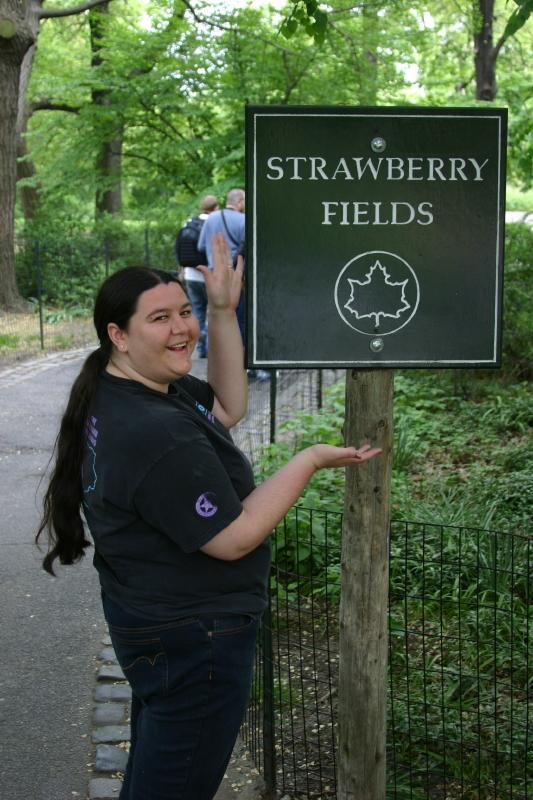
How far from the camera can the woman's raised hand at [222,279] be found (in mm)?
3121

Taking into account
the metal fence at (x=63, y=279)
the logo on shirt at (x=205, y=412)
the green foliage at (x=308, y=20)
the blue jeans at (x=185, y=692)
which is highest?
the green foliage at (x=308, y=20)

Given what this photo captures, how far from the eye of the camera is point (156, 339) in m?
2.77

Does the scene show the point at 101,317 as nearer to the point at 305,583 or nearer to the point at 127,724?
the point at 127,724

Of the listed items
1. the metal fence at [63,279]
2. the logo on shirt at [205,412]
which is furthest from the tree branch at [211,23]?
the logo on shirt at [205,412]

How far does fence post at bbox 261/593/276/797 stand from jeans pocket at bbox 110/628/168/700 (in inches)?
40.9

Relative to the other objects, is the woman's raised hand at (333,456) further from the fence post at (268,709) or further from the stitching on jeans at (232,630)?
the fence post at (268,709)

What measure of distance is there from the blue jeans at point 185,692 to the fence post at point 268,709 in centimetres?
102

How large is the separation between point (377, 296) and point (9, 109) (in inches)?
Result: 559

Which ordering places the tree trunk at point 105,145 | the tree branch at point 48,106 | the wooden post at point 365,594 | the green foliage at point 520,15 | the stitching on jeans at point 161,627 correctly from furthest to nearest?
1. the tree branch at point 48,106
2. the tree trunk at point 105,145
3. the green foliage at point 520,15
4. the wooden post at point 365,594
5. the stitching on jeans at point 161,627

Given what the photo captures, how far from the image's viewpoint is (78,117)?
66.6 feet

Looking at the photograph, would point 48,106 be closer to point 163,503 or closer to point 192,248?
point 192,248

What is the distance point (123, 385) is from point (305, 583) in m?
3.20

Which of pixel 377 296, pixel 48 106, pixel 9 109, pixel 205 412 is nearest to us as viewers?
pixel 205 412

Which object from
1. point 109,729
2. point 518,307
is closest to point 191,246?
point 518,307
